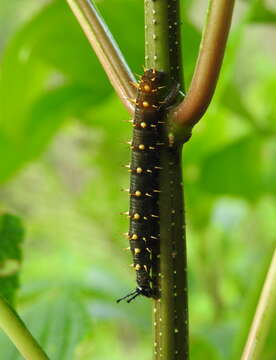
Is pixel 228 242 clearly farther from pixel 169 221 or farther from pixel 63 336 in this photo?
pixel 169 221

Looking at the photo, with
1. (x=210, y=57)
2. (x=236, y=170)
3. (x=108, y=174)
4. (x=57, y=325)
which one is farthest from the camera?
(x=108, y=174)

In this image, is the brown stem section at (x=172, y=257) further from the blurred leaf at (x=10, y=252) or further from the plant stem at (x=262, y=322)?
the blurred leaf at (x=10, y=252)

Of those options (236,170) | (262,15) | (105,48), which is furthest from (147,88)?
(236,170)

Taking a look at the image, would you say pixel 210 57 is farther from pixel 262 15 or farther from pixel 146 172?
pixel 262 15

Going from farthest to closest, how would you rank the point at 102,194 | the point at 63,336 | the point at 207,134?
1. the point at 102,194
2. the point at 207,134
3. the point at 63,336

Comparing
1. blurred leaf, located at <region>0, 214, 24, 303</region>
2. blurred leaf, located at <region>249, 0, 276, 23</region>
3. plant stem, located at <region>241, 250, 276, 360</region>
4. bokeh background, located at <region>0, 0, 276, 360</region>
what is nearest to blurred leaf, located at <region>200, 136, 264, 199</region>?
bokeh background, located at <region>0, 0, 276, 360</region>

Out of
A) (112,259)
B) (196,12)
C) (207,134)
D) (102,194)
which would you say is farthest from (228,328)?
(196,12)

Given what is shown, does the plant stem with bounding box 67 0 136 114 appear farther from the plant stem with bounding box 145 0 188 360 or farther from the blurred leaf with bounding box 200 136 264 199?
the blurred leaf with bounding box 200 136 264 199

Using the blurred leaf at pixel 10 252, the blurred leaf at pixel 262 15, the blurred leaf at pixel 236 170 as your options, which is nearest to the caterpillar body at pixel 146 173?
the blurred leaf at pixel 10 252
